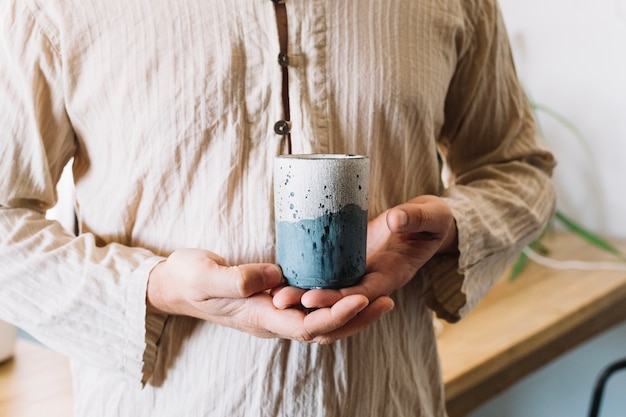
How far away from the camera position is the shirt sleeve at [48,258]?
1.90 feet

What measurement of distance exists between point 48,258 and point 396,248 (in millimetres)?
299

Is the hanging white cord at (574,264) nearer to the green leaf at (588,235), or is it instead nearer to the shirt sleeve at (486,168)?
the green leaf at (588,235)

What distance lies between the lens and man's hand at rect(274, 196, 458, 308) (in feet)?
1.69

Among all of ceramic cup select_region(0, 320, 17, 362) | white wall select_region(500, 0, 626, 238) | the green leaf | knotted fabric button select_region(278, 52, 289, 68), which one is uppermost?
knotted fabric button select_region(278, 52, 289, 68)

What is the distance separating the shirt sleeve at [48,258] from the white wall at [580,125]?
1.49 m

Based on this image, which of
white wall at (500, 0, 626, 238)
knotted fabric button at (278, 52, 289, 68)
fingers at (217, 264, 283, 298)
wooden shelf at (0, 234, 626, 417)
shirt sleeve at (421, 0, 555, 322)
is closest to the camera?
fingers at (217, 264, 283, 298)

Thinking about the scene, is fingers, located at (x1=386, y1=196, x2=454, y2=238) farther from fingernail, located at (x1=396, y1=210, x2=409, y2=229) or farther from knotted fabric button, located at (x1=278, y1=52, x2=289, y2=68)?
knotted fabric button, located at (x1=278, y1=52, x2=289, y2=68)

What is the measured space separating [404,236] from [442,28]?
0.72 feet

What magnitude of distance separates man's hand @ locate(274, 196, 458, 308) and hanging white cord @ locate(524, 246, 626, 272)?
1105 mm

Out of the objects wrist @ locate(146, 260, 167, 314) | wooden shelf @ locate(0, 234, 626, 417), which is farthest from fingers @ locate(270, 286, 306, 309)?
wooden shelf @ locate(0, 234, 626, 417)

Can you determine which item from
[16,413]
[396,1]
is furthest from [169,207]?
[16,413]

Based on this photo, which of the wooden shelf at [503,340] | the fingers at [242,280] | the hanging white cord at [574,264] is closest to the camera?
the fingers at [242,280]

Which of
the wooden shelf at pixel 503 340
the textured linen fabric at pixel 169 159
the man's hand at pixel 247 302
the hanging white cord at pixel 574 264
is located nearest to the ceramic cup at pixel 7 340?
the wooden shelf at pixel 503 340

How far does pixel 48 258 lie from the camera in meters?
0.59
